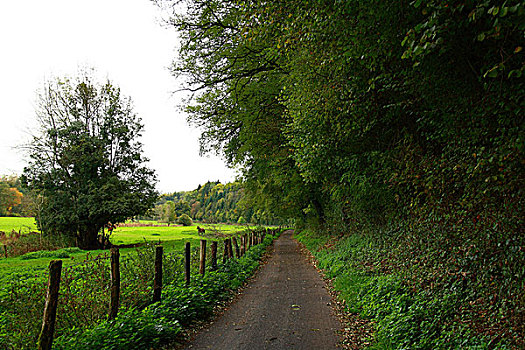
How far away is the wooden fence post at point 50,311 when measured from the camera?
12.7 feet

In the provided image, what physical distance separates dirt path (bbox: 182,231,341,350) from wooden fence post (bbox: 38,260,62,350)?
6.66 feet

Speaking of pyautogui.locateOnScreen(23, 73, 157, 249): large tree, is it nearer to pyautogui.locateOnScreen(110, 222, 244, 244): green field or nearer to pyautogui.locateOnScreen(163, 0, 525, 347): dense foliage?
pyautogui.locateOnScreen(110, 222, 244, 244): green field

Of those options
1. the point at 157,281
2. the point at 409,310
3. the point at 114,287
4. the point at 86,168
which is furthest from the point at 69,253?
the point at 409,310

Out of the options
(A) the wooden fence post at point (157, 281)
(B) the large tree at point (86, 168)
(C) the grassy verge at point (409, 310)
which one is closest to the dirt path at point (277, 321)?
(C) the grassy verge at point (409, 310)

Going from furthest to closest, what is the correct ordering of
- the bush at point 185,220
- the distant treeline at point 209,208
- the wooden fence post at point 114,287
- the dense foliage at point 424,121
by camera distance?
1. the distant treeline at point 209,208
2. the bush at point 185,220
3. the wooden fence post at point 114,287
4. the dense foliage at point 424,121

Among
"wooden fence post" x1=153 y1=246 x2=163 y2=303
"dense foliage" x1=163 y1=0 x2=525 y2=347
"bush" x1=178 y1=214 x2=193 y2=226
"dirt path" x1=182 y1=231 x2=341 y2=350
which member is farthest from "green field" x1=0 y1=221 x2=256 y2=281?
"bush" x1=178 y1=214 x2=193 y2=226

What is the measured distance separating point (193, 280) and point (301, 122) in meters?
5.32

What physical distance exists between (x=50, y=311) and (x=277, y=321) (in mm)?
3956

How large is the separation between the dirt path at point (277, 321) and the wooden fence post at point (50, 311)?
2.03m

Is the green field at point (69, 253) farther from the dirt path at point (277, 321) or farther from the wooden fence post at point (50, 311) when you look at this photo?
the dirt path at point (277, 321)

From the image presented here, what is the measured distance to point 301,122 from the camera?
8812 mm

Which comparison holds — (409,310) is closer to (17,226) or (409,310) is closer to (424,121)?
(424,121)

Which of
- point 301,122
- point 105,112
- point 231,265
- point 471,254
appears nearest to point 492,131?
point 471,254

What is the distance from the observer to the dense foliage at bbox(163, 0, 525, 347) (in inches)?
152
